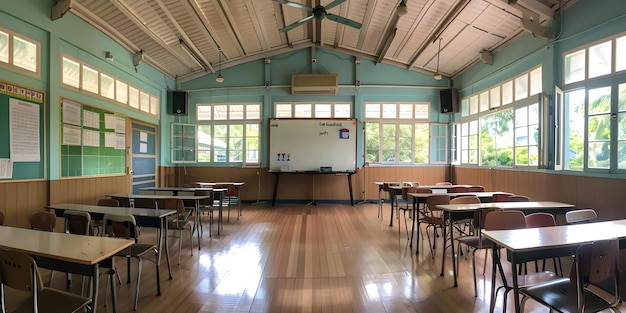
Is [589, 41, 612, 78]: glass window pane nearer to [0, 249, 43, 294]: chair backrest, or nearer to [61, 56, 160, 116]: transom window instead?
[0, 249, 43, 294]: chair backrest

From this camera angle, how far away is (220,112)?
9.04m

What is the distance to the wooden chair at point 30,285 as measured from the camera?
164cm

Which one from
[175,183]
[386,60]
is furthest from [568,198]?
[175,183]

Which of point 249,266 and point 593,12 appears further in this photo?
point 593,12

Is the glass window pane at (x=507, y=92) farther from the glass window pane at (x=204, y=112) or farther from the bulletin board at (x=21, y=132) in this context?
the bulletin board at (x=21, y=132)

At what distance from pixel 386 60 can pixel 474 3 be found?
11.6 ft

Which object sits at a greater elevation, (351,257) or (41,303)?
(41,303)

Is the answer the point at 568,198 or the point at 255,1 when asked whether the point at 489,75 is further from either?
the point at 255,1

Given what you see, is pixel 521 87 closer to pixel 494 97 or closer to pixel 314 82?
pixel 494 97

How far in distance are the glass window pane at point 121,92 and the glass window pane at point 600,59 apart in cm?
885

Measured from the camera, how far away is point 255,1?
6113 mm

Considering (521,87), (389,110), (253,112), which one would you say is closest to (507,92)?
(521,87)

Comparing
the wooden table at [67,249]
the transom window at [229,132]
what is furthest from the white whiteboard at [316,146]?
the wooden table at [67,249]

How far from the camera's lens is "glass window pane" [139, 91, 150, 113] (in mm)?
7148
